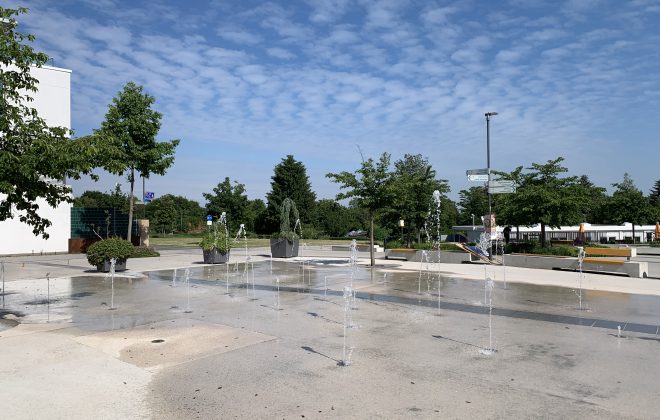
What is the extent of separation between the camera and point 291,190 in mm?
62094

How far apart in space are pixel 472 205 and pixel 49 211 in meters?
43.2

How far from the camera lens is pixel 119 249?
16641 mm

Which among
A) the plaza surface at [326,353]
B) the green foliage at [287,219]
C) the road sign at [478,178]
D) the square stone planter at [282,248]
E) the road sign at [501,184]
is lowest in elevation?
the plaza surface at [326,353]

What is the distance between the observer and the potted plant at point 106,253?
16469 millimetres

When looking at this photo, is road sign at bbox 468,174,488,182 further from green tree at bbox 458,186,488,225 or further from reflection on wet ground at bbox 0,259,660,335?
green tree at bbox 458,186,488,225

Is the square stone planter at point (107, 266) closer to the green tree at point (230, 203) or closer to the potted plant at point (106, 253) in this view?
the potted plant at point (106, 253)

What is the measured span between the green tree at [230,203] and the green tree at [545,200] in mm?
38990

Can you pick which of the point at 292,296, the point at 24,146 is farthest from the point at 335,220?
the point at 24,146

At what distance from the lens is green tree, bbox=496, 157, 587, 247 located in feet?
69.7

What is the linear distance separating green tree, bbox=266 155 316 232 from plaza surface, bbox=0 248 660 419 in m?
49.5

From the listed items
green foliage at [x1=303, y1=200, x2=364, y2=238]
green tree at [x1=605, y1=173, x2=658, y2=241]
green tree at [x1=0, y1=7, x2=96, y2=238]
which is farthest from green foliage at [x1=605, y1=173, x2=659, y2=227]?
green tree at [x1=0, y1=7, x2=96, y2=238]

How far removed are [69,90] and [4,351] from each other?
26.3 metres

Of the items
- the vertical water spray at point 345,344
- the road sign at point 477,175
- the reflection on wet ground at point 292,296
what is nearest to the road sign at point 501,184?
the road sign at point 477,175

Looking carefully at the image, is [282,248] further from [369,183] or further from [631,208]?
[631,208]
